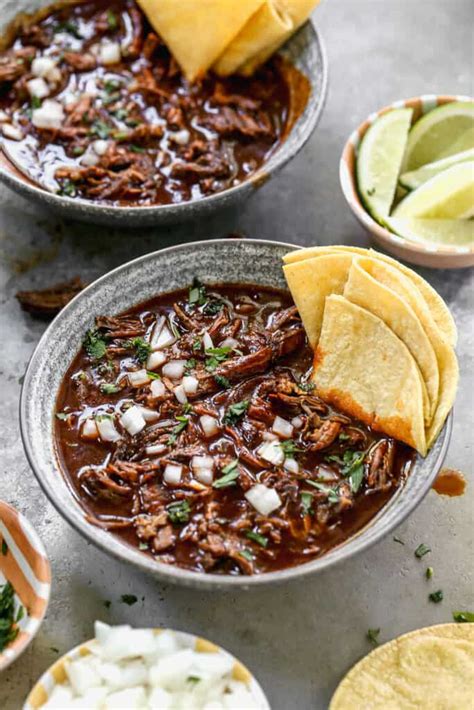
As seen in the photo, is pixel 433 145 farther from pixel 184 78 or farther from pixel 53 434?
pixel 53 434

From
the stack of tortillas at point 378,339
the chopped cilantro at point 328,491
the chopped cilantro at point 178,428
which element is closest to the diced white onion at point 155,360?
the chopped cilantro at point 178,428

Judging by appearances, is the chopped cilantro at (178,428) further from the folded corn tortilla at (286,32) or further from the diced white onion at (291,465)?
the folded corn tortilla at (286,32)

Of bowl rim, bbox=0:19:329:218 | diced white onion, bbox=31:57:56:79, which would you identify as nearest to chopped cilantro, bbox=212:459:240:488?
bowl rim, bbox=0:19:329:218

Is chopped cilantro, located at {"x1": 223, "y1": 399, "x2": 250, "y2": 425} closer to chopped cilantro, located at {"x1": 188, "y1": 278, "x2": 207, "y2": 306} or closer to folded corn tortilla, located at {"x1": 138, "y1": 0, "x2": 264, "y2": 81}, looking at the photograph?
chopped cilantro, located at {"x1": 188, "y1": 278, "x2": 207, "y2": 306}

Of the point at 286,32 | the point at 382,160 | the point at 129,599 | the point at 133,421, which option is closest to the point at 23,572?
the point at 129,599

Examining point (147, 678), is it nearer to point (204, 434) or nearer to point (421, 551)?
point (204, 434)

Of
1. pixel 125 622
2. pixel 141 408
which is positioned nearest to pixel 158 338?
pixel 141 408
